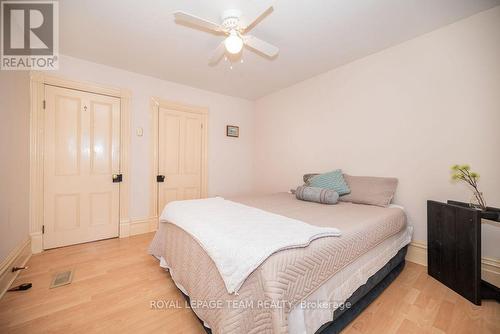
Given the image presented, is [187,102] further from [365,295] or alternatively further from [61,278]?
[365,295]

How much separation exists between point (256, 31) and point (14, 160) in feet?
8.97

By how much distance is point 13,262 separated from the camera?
6.15ft

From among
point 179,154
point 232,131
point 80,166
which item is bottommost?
point 80,166

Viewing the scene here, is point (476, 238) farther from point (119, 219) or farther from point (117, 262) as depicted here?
point (119, 219)

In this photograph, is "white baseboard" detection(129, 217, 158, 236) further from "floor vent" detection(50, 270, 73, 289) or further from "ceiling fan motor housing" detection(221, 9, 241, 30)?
"ceiling fan motor housing" detection(221, 9, 241, 30)

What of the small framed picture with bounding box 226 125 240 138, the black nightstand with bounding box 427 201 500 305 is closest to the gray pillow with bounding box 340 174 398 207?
the black nightstand with bounding box 427 201 500 305

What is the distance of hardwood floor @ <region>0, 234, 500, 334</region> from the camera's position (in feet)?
4.33

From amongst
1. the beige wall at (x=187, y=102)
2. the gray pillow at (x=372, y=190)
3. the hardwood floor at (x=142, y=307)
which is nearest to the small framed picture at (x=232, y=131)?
the beige wall at (x=187, y=102)

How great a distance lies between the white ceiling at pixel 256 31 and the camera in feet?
5.71

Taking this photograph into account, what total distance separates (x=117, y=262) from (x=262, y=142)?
3075 mm

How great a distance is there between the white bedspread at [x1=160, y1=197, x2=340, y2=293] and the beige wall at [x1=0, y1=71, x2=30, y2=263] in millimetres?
1476

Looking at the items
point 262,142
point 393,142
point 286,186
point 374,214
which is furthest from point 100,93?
point 393,142

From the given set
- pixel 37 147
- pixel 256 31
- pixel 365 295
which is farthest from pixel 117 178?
pixel 365 295

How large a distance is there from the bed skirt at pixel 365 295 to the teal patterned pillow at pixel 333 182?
32.1 inches
